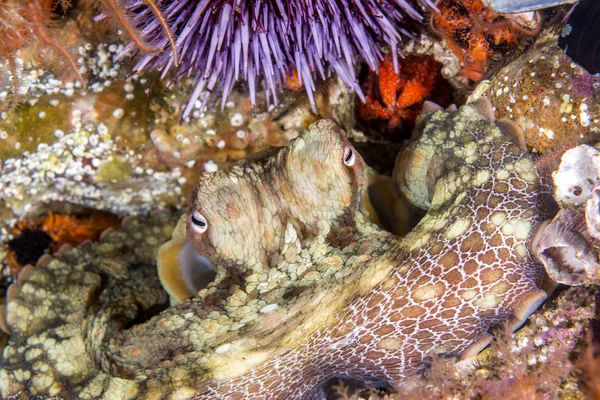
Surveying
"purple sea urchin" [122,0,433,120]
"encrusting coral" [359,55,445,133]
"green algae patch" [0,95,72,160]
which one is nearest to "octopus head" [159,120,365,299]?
"purple sea urchin" [122,0,433,120]

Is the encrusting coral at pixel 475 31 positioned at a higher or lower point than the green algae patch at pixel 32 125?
lower

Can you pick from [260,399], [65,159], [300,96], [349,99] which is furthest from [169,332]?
[349,99]

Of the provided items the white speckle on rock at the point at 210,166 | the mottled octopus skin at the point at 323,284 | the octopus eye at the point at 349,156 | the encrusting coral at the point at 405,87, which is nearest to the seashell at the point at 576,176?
the mottled octopus skin at the point at 323,284

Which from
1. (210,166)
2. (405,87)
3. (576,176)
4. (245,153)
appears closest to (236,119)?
(245,153)

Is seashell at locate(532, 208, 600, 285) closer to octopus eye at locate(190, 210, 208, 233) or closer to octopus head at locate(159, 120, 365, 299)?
octopus head at locate(159, 120, 365, 299)

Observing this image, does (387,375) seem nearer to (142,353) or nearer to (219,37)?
(142,353)

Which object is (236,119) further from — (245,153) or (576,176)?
(576,176)

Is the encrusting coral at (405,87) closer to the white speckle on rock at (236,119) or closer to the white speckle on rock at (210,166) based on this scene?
the white speckle on rock at (236,119)

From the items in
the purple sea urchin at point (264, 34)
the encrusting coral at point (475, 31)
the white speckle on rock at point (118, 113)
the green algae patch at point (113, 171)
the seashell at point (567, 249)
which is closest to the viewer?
the seashell at point (567, 249)
